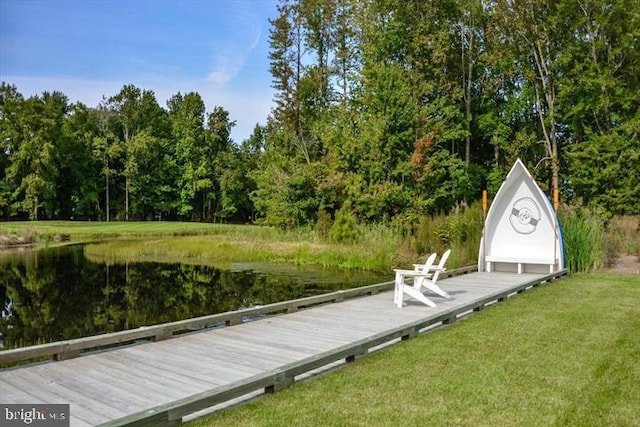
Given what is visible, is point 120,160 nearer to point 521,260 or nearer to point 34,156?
point 34,156

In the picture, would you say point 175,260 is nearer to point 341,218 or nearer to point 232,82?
point 341,218

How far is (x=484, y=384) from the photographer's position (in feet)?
17.0

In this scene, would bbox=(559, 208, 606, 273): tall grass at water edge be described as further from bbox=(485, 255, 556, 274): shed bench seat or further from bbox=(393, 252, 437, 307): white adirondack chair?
bbox=(393, 252, 437, 307): white adirondack chair

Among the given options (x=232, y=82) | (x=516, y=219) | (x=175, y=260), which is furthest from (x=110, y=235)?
(x=516, y=219)

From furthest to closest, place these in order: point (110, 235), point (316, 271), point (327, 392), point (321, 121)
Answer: point (110, 235) < point (321, 121) < point (316, 271) < point (327, 392)

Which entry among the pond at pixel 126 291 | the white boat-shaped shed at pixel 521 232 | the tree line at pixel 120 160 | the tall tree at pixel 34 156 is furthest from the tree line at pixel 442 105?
the tall tree at pixel 34 156

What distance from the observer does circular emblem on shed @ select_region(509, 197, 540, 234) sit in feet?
48.4

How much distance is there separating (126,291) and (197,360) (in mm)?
9231

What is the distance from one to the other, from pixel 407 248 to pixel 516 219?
5250 millimetres

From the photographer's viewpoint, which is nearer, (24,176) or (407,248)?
(407,248)

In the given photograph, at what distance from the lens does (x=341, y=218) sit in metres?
23.2

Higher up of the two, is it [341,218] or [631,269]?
[341,218]

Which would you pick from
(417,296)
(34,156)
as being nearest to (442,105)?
(417,296)

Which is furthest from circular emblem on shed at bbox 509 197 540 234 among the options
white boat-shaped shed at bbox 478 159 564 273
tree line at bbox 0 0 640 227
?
tree line at bbox 0 0 640 227
